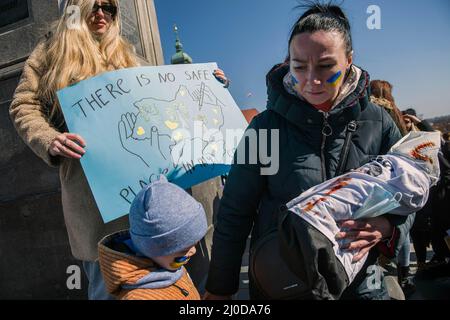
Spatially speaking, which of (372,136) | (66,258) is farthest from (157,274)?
(66,258)

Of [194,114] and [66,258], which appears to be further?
[66,258]

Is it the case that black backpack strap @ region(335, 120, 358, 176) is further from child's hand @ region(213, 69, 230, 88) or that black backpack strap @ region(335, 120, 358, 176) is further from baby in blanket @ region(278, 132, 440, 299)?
child's hand @ region(213, 69, 230, 88)

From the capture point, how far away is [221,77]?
2.13 m

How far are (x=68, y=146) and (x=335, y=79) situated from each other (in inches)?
49.1

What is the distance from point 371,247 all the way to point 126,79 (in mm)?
1470

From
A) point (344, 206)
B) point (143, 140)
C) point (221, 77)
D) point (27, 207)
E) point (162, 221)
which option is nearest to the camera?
point (344, 206)

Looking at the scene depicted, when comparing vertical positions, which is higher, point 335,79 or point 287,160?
point 335,79

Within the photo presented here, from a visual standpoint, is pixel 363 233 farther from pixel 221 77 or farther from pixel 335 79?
pixel 221 77

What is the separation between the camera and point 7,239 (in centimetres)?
272

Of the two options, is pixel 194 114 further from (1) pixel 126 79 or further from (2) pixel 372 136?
(2) pixel 372 136

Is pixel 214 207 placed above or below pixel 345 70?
below

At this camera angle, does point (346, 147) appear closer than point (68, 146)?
Yes

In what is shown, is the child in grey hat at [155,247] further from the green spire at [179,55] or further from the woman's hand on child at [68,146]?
the green spire at [179,55]

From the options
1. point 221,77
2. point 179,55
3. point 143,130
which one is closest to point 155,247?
point 143,130
